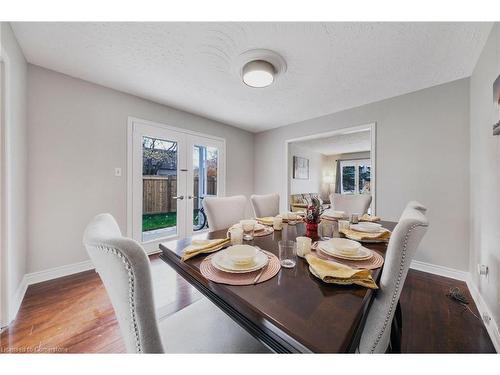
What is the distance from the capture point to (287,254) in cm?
99

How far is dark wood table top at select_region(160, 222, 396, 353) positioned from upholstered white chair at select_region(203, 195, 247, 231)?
905 mm

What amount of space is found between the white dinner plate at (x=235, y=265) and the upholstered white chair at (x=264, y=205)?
1.26 meters

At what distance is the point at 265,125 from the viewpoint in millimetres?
3828

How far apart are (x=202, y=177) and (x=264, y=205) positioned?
1.62 meters

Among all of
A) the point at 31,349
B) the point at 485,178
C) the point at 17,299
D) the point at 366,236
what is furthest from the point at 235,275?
the point at 485,178

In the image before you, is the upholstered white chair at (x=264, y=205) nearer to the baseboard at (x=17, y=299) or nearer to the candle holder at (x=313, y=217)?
the candle holder at (x=313, y=217)

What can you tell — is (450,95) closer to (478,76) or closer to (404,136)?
(478,76)

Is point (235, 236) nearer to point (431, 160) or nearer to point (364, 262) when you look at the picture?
point (364, 262)

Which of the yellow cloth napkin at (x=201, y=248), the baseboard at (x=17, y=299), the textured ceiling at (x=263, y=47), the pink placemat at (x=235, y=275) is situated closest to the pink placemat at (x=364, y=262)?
the pink placemat at (x=235, y=275)

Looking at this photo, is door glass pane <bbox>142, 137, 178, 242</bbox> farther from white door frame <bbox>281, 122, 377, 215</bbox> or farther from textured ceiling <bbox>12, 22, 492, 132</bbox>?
white door frame <bbox>281, 122, 377, 215</bbox>

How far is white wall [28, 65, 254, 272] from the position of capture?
1.96 m

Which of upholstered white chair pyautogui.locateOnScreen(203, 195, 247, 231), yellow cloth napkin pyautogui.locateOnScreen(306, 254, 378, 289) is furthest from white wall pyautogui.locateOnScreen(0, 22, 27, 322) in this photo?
yellow cloth napkin pyautogui.locateOnScreen(306, 254, 378, 289)
